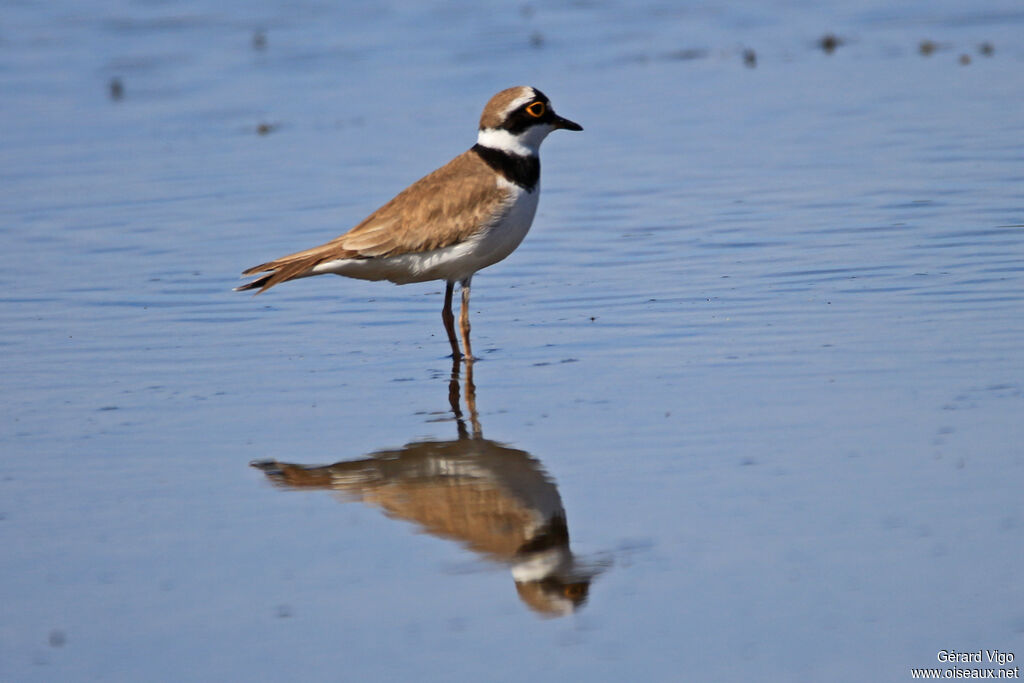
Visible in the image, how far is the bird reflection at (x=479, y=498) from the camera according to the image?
218 inches

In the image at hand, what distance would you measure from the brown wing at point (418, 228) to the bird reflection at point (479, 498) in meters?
1.72

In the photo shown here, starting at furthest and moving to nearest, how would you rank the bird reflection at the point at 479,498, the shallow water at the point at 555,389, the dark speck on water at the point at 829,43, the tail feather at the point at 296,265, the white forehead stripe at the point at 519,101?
1. the dark speck on water at the point at 829,43
2. the white forehead stripe at the point at 519,101
3. the tail feather at the point at 296,265
4. the bird reflection at the point at 479,498
5. the shallow water at the point at 555,389

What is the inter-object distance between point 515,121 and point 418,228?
889 mm

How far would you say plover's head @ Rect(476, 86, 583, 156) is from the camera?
9.08 metres

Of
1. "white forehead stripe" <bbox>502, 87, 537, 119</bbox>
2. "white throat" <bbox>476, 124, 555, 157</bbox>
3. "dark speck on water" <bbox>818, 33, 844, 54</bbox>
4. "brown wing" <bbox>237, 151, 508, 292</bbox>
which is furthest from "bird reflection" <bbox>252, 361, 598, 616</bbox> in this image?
"dark speck on water" <bbox>818, 33, 844, 54</bbox>

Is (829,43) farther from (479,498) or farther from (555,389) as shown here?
(479,498)

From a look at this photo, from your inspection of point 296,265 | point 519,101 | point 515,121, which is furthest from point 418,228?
point 519,101

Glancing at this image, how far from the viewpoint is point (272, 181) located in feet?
43.8

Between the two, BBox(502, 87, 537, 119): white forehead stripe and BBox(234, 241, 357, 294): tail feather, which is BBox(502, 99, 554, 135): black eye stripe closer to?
BBox(502, 87, 537, 119): white forehead stripe

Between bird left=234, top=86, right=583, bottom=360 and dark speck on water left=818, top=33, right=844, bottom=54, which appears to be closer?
bird left=234, top=86, right=583, bottom=360

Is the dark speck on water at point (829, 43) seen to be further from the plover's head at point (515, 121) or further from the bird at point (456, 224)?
the bird at point (456, 224)

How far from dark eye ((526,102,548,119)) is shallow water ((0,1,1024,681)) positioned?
116cm

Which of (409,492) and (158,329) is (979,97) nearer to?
(158,329)

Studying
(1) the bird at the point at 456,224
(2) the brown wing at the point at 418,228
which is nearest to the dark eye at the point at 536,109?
(1) the bird at the point at 456,224
